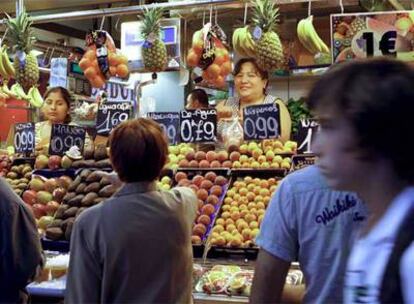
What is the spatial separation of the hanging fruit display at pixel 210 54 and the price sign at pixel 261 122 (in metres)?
0.83

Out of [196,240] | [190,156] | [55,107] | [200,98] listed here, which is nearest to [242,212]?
[196,240]

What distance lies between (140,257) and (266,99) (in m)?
3.77

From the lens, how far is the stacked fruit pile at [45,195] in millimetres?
4438

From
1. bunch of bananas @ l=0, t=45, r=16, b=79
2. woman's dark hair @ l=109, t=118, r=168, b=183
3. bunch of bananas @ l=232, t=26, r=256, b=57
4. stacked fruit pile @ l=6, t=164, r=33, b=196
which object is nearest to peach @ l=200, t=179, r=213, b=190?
bunch of bananas @ l=232, t=26, r=256, b=57

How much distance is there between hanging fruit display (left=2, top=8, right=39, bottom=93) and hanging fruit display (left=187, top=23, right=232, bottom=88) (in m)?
1.36

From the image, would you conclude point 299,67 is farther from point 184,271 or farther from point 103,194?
point 184,271

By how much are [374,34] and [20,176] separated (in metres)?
2.88

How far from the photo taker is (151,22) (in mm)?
4812

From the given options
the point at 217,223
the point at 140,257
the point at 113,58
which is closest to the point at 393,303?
the point at 140,257

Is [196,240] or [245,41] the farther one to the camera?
[245,41]

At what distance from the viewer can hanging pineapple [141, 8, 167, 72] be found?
480 cm

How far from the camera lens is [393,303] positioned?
105cm

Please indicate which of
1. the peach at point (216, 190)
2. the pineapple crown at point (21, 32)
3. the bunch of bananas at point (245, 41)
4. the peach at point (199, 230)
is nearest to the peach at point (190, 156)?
the peach at point (216, 190)

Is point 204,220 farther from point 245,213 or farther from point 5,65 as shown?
point 5,65
